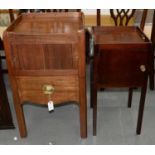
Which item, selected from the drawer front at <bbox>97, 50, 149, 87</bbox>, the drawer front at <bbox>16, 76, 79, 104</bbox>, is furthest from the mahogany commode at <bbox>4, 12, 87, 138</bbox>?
the drawer front at <bbox>97, 50, 149, 87</bbox>

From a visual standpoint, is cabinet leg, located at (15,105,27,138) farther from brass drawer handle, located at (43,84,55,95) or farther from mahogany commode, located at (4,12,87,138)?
brass drawer handle, located at (43,84,55,95)

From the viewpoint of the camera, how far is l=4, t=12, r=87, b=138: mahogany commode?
3.29ft

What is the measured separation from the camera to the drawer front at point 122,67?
1.07 metres

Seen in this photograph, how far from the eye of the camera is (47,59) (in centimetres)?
105

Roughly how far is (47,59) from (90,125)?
58 cm

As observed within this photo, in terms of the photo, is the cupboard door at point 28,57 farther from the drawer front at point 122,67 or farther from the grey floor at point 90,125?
the grey floor at point 90,125

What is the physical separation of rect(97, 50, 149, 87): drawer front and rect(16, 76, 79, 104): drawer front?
15 cm

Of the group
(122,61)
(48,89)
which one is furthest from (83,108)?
(122,61)

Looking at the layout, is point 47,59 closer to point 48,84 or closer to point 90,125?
point 48,84

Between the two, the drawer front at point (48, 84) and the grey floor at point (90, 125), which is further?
the grey floor at point (90, 125)

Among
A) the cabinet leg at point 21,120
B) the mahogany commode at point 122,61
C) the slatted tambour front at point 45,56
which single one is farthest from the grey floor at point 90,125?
the slatted tambour front at point 45,56

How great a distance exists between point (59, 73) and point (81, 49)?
0.56 feet

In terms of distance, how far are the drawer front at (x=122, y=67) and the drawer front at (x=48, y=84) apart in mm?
149

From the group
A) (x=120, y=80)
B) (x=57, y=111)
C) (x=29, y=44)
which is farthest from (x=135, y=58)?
(x=57, y=111)
